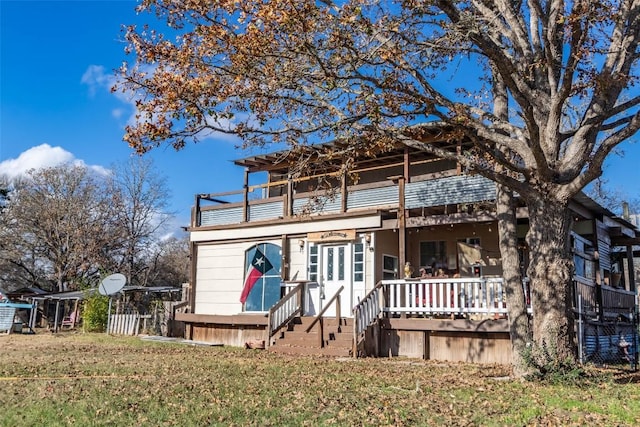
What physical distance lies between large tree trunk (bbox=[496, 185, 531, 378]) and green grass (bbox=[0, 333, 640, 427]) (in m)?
0.55

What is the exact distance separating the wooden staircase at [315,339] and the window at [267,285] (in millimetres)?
2200

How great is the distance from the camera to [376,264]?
15773mm

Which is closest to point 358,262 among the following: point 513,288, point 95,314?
point 513,288

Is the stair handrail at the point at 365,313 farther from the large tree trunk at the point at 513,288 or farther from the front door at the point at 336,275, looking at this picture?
the large tree trunk at the point at 513,288

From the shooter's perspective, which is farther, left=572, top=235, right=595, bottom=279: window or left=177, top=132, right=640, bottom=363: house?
left=572, top=235, right=595, bottom=279: window

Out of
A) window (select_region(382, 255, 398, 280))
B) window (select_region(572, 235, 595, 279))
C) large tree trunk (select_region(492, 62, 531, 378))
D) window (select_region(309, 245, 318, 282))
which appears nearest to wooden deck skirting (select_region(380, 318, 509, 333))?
large tree trunk (select_region(492, 62, 531, 378))

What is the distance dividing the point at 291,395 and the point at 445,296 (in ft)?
22.9

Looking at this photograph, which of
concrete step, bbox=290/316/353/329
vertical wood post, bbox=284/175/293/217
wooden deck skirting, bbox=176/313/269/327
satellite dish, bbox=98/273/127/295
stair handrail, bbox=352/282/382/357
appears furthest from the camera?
satellite dish, bbox=98/273/127/295

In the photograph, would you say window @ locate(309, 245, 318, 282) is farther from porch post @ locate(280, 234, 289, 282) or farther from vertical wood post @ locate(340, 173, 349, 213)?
vertical wood post @ locate(340, 173, 349, 213)

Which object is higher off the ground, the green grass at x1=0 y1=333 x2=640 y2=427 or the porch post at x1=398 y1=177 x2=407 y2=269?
the porch post at x1=398 y1=177 x2=407 y2=269

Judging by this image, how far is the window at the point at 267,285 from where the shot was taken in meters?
17.6

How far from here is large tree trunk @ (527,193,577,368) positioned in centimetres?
881

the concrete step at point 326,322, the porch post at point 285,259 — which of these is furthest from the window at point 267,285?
the concrete step at point 326,322

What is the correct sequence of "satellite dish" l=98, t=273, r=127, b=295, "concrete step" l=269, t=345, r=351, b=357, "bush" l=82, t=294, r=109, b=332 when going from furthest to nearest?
"bush" l=82, t=294, r=109, b=332 → "satellite dish" l=98, t=273, r=127, b=295 → "concrete step" l=269, t=345, r=351, b=357
